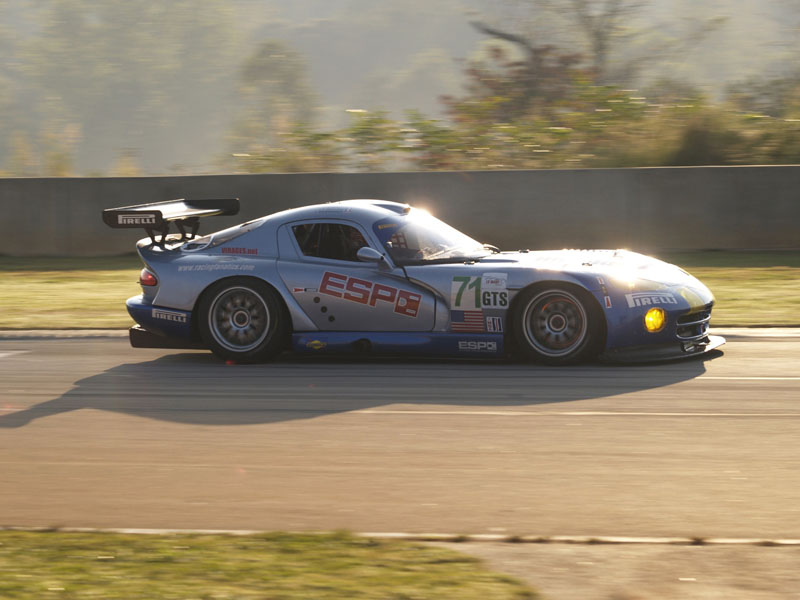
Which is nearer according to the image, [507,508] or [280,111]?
[507,508]

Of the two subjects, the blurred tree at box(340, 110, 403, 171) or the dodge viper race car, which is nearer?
the dodge viper race car

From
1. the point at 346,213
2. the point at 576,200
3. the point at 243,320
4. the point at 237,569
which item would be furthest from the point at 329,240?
the point at 576,200

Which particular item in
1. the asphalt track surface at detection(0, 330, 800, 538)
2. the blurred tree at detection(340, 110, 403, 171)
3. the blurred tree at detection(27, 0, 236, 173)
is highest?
the blurred tree at detection(27, 0, 236, 173)

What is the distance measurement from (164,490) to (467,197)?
1197cm

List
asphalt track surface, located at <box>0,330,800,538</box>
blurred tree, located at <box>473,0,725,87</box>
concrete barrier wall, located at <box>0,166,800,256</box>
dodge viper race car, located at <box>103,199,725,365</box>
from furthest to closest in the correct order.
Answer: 1. blurred tree, located at <box>473,0,725,87</box>
2. concrete barrier wall, located at <box>0,166,800,256</box>
3. dodge viper race car, located at <box>103,199,725,365</box>
4. asphalt track surface, located at <box>0,330,800,538</box>

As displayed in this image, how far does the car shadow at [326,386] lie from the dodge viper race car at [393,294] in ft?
0.58

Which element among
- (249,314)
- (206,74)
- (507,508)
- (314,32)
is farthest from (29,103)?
(507,508)

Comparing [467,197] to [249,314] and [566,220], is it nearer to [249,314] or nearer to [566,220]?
[566,220]

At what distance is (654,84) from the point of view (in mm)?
23031

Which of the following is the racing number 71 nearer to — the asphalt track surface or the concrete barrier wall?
the asphalt track surface

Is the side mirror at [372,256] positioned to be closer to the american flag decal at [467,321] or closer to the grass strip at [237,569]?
the american flag decal at [467,321]

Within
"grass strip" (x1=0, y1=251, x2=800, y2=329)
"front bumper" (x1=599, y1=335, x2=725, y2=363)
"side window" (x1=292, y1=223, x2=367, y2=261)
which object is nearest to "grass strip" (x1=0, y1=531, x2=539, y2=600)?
"front bumper" (x1=599, y1=335, x2=725, y2=363)

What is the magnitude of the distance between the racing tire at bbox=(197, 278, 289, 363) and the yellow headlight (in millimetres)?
2904

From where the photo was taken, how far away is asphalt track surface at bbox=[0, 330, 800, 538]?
489 centimetres
